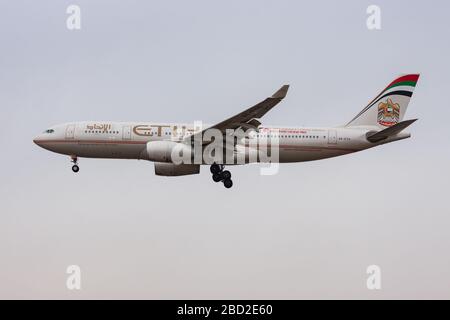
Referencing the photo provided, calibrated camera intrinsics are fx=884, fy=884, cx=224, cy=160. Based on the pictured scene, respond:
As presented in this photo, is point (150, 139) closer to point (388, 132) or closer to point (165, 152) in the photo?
point (165, 152)

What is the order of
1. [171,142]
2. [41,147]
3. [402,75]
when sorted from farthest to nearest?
[402,75] < [41,147] < [171,142]

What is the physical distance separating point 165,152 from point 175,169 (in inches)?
130

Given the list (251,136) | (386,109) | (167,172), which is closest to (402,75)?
(386,109)

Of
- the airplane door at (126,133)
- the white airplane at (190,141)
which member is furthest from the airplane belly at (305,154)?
the airplane door at (126,133)

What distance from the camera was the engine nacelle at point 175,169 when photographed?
51.1 meters

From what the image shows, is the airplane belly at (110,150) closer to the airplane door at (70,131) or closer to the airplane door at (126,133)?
the airplane door at (126,133)

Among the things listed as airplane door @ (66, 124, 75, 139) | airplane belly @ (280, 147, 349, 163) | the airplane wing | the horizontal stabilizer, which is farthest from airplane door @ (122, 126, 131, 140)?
the horizontal stabilizer

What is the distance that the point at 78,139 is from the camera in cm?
5019

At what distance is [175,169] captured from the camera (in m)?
51.2

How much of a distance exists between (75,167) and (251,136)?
1032 centimetres

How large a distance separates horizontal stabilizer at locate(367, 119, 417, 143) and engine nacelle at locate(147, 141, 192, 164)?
11.0 meters

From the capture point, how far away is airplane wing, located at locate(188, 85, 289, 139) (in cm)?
4391

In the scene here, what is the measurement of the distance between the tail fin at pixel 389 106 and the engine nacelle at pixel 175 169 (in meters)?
9.64

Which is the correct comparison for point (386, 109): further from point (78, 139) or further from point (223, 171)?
point (78, 139)
